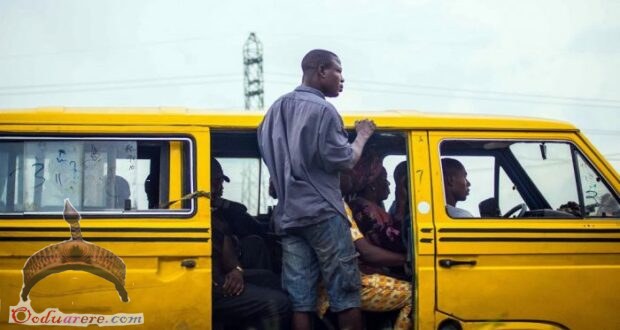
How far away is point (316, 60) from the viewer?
5.27m

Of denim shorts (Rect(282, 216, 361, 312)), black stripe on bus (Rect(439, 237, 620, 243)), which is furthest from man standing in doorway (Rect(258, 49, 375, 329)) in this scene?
black stripe on bus (Rect(439, 237, 620, 243))

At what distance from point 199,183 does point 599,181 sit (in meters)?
2.69

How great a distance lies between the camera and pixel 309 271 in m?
5.09

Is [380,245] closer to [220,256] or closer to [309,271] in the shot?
[309,271]

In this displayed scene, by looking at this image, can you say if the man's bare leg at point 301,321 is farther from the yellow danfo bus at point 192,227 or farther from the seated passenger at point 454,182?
the seated passenger at point 454,182

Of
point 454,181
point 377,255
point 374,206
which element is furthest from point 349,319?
point 454,181

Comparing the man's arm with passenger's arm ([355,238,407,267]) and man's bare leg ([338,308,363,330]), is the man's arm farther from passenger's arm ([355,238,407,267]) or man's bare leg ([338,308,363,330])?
man's bare leg ([338,308,363,330])

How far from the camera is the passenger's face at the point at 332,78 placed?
5.24m

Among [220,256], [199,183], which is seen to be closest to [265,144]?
[199,183]

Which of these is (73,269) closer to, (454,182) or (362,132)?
(362,132)

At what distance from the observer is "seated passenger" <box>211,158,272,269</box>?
570cm

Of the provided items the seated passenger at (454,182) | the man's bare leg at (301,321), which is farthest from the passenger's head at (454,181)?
the man's bare leg at (301,321)

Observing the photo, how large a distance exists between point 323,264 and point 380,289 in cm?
50

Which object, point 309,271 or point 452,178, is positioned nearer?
point 309,271
